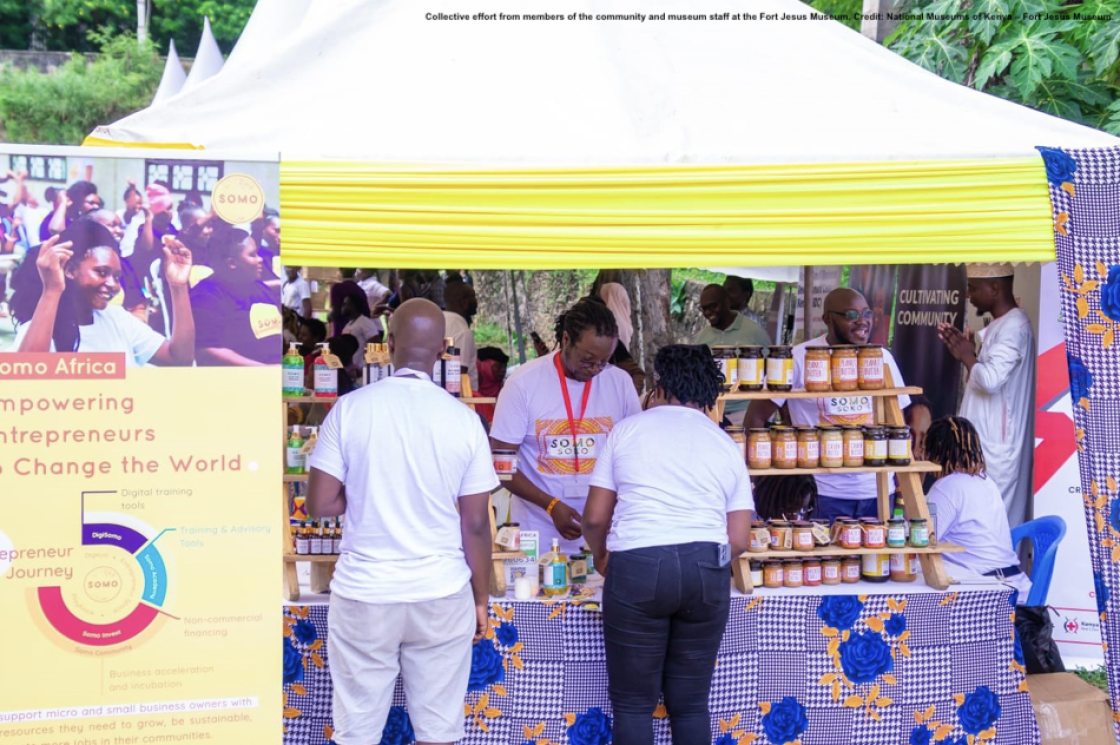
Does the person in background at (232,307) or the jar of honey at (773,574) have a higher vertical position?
the person in background at (232,307)

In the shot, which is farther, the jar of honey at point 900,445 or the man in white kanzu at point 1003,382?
the man in white kanzu at point 1003,382

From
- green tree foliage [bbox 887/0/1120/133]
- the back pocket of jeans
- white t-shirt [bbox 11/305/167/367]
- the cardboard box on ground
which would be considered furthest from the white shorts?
green tree foliage [bbox 887/0/1120/133]

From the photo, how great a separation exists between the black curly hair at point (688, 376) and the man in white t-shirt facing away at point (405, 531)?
2.26 feet

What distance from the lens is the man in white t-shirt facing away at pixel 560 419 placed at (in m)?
4.31

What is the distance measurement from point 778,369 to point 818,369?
187mm

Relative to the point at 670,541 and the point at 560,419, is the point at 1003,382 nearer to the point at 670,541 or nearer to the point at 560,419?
the point at 560,419

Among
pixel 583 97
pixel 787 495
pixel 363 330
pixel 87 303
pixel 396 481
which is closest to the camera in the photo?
pixel 87 303

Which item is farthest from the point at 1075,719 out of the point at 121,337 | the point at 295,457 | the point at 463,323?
the point at 463,323

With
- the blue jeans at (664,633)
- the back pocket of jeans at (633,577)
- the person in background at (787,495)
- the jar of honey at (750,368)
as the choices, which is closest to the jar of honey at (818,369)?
the jar of honey at (750,368)

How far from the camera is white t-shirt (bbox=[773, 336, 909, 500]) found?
429cm

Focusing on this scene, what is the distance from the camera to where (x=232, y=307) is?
9.62ft

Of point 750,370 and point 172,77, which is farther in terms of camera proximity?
point 172,77

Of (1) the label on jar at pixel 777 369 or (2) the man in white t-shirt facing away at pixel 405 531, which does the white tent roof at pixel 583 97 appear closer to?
(2) the man in white t-shirt facing away at pixel 405 531

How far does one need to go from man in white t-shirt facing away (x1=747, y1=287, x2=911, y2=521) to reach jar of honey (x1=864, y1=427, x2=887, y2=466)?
0.52 feet
